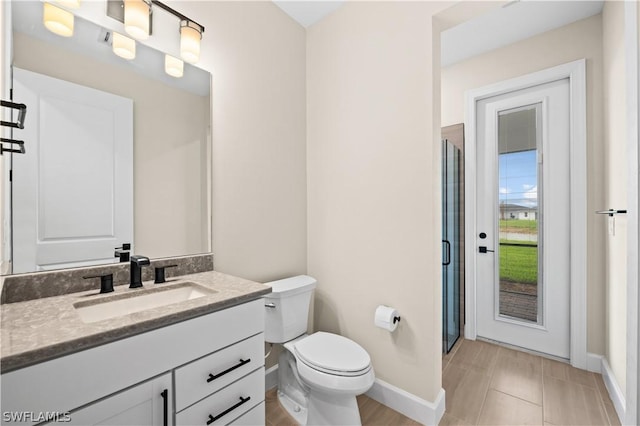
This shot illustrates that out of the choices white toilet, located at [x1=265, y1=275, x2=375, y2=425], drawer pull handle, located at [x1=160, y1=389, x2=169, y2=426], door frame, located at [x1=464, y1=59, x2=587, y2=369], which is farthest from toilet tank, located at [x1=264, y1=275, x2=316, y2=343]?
door frame, located at [x1=464, y1=59, x2=587, y2=369]

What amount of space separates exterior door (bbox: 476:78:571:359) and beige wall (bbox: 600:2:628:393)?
295 millimetres

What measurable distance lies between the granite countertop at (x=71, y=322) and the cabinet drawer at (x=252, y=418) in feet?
1.49

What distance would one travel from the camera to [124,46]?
1339 millimetres

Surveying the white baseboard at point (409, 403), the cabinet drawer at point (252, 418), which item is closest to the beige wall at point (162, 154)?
the cabinet drawer at point (252, 418)

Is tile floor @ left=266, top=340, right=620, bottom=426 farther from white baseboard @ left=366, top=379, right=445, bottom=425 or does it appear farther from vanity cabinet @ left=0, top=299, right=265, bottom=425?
vanity cabinet @ left=0, top=299, right=265, bottom=425

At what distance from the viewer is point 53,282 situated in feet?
3.71

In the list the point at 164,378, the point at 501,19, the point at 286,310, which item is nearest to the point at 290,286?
the point at 286,310

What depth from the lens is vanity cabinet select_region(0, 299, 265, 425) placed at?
2.25 feet

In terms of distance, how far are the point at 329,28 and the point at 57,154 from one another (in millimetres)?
1892

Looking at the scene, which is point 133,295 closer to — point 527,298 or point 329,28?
point 329,28

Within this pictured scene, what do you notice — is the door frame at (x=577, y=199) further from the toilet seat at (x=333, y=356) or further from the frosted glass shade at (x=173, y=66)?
the frosted glass shade at (x=173, y=66)

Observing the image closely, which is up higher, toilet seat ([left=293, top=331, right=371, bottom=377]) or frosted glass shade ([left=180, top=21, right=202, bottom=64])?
frosted glass shade ([left=180, top=21, right=202, bottom=64])

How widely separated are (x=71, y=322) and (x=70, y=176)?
683 millimetres

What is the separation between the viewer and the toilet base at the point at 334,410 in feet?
4.91
